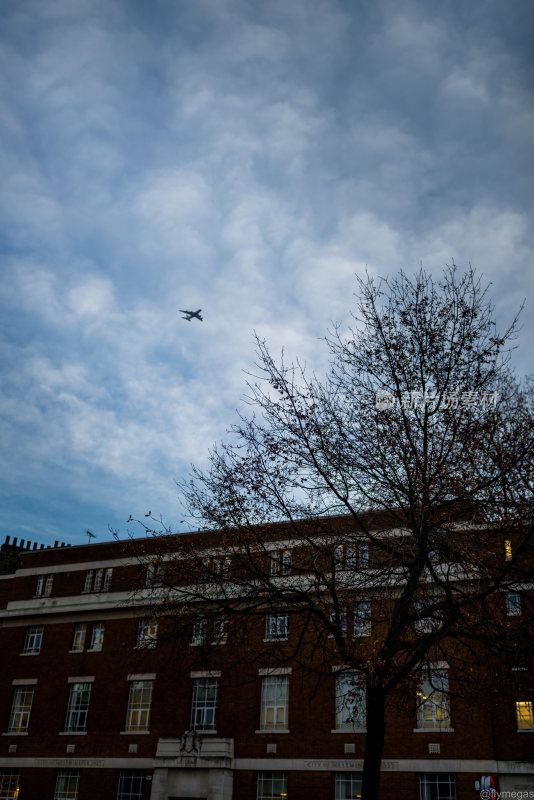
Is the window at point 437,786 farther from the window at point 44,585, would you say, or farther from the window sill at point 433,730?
the window at point 44,585

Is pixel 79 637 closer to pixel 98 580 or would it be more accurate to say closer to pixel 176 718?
pixel 98 580

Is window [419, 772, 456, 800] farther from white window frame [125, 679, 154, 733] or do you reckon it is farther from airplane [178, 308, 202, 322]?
airplane [178, 308, 202, 322]

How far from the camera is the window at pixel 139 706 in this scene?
3712cm

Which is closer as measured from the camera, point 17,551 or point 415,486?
point 415,486

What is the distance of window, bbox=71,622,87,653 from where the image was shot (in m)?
40.9

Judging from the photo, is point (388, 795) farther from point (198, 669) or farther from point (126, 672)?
point (126, 672)

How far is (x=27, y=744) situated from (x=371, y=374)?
32.7 meters

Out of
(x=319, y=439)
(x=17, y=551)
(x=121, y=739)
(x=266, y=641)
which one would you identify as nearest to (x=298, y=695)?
(x=266, y=641)

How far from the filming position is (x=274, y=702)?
114 feet

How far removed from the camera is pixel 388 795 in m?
30.1

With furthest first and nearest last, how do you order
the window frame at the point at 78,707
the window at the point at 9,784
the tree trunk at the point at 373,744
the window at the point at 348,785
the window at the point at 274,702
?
the window frame at the point at 78,707, the window at the point at 9,784, the window at the point at 274,702, the window at the point at 348,785, the tree trunk at the point at 373,744

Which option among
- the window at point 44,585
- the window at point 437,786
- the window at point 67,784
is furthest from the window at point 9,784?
the window at point 437,786

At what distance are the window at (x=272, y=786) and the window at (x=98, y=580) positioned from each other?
14649 millimetres

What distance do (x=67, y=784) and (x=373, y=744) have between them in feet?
88.4
